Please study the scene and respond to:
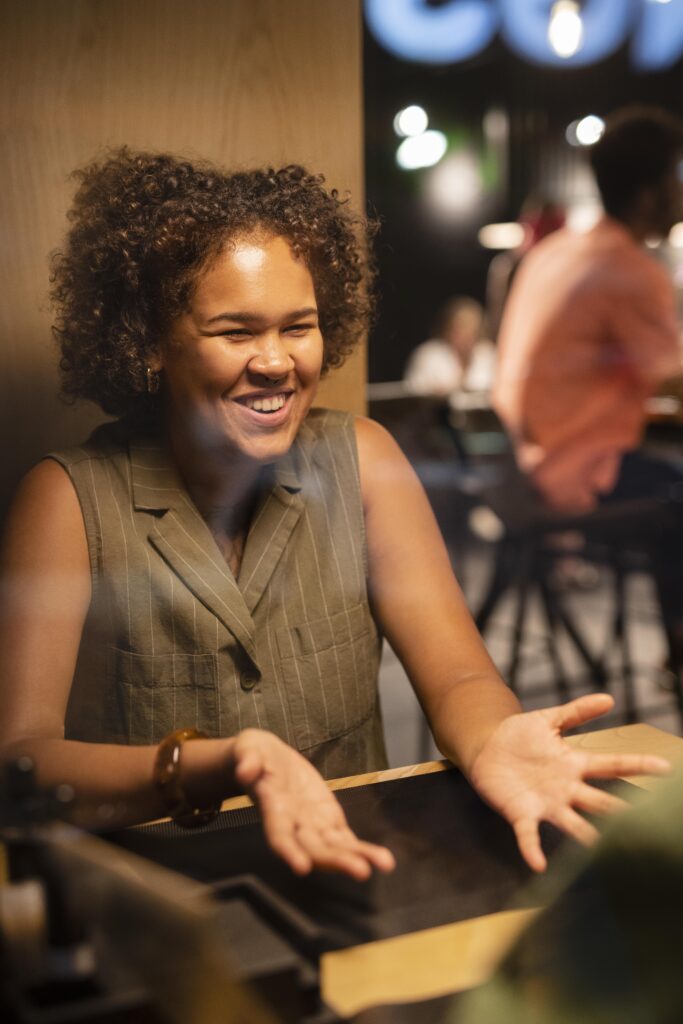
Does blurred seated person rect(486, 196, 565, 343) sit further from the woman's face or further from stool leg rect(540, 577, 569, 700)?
stool leg rect(540, 577, 569, 700)

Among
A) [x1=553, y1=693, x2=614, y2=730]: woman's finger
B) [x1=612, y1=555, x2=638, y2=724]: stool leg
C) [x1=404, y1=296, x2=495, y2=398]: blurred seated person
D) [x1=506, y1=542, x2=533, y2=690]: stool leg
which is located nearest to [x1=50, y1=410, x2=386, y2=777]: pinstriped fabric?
[x1=404, y1=296, x2=495, y2=398]: blurred seated person

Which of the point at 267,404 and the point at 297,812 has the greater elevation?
the point at 267,404

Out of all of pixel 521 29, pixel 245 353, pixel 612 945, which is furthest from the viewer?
pixel 521 29

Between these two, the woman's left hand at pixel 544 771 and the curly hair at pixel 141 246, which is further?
the curly hair at pixel 141 246

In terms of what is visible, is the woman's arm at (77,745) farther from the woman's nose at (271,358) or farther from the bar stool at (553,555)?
the bar stool at (553,555)

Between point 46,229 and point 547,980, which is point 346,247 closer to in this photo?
point 46,229

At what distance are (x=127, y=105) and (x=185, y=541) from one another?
48cm

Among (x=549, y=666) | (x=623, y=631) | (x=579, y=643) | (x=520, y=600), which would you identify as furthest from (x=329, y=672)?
(x=623, y=631)

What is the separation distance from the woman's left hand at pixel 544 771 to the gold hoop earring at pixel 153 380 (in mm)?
549

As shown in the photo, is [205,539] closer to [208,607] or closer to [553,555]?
[208,607]

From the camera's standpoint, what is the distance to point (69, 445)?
1.18 m

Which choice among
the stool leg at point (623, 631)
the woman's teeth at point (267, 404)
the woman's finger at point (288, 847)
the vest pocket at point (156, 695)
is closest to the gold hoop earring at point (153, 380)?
the woman's teeth at point (267, 404)

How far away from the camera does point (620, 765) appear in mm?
1006

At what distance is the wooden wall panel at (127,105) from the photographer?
41.6 inches
